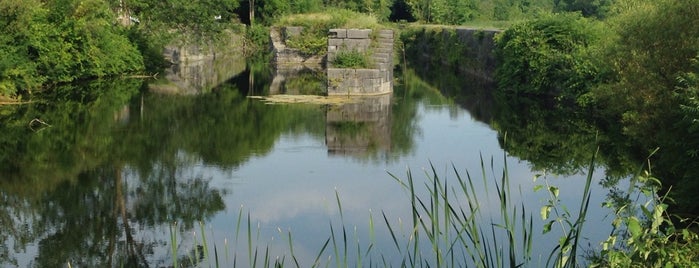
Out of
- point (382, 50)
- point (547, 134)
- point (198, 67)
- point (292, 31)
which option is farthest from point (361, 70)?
point (198, 67)

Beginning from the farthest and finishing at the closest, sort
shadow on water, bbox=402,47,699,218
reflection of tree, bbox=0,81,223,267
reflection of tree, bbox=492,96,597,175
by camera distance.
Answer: reflection of tree, bbox=492,96,597,175
shadow on water, bbox=402,47,699,218
reflection of tree, bbox=0,81,223,267

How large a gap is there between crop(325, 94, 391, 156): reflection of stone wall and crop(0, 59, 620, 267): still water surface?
0.05m

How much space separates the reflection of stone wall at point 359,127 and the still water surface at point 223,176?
0.05 metres

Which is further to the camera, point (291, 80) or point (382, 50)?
point (291, 80)

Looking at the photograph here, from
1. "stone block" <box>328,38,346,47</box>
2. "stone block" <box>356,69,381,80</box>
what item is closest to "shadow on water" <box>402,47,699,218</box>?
"stone block" <box>356,69,381,80</box>

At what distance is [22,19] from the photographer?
69.3 feet

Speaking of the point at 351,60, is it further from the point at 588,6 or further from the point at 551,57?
the point at 588,6

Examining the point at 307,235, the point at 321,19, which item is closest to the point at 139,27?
the point at 321,19

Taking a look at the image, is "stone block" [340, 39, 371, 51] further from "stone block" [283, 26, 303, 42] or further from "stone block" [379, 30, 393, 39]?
"stone block" [283, 26, 303, 42]

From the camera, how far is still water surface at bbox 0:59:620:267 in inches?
374

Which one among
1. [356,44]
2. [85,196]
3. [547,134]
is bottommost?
[85,196]

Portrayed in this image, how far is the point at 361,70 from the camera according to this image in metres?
22.9

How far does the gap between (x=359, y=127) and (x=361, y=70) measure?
16.1ft

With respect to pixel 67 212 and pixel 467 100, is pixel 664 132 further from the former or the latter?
pixel 467 100
